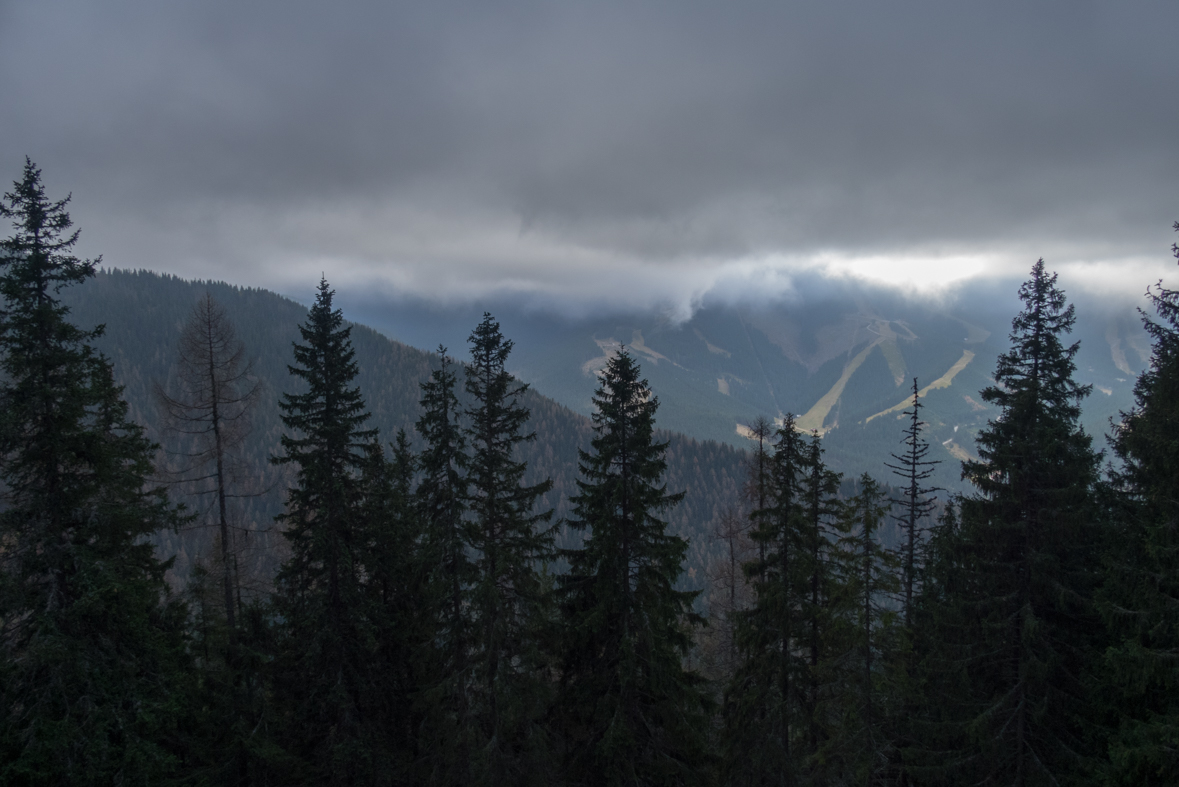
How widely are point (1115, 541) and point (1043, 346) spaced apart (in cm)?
535

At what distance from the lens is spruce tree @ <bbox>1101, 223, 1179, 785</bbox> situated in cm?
1283

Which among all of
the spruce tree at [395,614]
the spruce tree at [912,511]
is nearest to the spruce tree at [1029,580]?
the spruce tree at [912,511]

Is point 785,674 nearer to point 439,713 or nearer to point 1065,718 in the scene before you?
point 1065,718

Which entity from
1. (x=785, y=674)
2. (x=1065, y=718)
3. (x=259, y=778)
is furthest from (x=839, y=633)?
(x=259, y=778)

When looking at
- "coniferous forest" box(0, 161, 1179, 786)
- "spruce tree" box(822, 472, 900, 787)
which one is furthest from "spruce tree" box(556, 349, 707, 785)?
"spruce tree" box(822, 472, 900, 787)

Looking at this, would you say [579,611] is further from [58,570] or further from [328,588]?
[58,570]

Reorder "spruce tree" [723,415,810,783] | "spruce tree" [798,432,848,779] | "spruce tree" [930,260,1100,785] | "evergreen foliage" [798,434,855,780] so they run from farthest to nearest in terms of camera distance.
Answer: "spruce tree" [723,415,810,783]
"spruce tree" [798,432,848,779]
"evergreen foliage" [798,434,855,780]
"spruce tree" [930,260,1100,785]

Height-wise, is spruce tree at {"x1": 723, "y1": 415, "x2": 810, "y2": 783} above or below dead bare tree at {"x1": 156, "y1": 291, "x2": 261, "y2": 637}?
below

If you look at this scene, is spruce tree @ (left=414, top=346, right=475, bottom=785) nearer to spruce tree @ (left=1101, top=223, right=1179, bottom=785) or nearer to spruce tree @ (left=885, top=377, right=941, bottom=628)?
spruce tree @ (left=885, top=377, right=941, bottom=628)

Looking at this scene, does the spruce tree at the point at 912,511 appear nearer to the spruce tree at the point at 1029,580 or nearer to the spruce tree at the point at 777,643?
the spruce tree at the point at 1029,580

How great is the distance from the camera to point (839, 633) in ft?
60.4

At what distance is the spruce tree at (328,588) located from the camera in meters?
18.0

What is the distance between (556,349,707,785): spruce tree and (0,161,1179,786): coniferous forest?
0.30 ft

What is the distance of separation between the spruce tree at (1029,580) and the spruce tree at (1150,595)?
1011 millimetres
